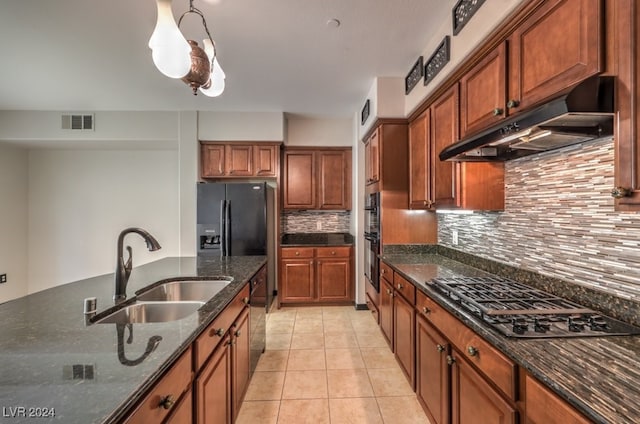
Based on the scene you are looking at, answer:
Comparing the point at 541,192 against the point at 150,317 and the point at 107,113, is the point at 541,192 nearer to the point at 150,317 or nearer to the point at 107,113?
the point at 150,317

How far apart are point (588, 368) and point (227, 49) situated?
112 inches

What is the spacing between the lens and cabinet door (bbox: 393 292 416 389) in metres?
1.97

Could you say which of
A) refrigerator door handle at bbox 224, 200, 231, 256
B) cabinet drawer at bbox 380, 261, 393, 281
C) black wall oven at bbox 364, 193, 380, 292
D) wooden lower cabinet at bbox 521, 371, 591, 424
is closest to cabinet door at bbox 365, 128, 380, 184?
black wall oven at bbox 364, 193, 380, 292

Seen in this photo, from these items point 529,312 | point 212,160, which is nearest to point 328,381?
point 529,312

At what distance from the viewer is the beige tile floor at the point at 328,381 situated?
1900 millimetres

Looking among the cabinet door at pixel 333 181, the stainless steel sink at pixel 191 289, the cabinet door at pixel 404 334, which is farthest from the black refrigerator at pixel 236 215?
the cabinet door at pixel 404 334

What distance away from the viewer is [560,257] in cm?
147

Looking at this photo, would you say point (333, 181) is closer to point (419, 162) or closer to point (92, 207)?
point (419, 162)

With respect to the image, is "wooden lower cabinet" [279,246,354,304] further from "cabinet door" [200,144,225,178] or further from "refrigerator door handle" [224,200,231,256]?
"cabinet door" [200,144,225,178]

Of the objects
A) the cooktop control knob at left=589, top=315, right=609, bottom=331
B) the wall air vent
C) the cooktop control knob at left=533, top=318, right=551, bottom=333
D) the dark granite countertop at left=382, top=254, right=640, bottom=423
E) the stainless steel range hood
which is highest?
the wall air vent

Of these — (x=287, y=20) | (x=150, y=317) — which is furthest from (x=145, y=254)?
(x=287, y=20)

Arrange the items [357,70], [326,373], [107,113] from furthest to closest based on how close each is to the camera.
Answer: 1. [107,113]
2. [357,70]
3. [326,373]

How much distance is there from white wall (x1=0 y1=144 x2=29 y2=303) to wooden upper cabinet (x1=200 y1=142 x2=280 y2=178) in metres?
2.71

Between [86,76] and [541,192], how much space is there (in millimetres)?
3963
